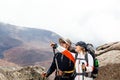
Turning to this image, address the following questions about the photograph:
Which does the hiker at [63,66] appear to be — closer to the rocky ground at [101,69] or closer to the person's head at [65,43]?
the person's head at [65,43]

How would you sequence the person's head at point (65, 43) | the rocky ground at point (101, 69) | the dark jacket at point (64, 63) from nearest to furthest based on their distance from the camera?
the person's head at point (65, 43), the dark jacket at point (64, 63), the rocky ground at point (101, 69)

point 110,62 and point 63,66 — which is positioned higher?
point 63,66

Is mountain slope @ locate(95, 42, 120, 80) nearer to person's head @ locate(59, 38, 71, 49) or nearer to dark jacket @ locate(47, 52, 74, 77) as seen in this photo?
Answer: dark jacket @ locate(47, 52, 74, 77)

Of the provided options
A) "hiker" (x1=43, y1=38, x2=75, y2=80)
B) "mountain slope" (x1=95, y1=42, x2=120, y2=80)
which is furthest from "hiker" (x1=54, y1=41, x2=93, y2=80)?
"mountain slope" (x1=95, y1=42, x2=120, y2=80)

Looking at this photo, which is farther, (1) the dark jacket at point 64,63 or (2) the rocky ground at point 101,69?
(2) the rocky ground at point 101,69

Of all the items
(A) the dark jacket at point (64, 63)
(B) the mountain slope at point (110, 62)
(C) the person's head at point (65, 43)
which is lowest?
(B) the mountain slope at point (110, 62)

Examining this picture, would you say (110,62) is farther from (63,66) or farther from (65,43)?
(65,43)

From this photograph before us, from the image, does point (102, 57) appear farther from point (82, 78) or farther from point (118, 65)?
point (82, 78)

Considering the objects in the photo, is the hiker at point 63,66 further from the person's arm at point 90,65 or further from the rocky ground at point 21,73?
the rocky ground at point 21,73

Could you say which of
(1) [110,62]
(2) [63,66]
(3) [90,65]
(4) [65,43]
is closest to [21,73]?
(2) [63,66]

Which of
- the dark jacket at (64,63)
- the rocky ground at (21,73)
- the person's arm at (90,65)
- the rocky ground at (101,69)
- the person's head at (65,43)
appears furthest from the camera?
the rocky ground at (101,69)

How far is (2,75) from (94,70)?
7.55 m

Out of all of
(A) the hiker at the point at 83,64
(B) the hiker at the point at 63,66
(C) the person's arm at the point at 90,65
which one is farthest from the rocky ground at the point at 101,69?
(C) the person's arm at the point at 90,65

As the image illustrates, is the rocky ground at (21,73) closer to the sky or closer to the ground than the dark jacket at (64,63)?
closer to the ground
